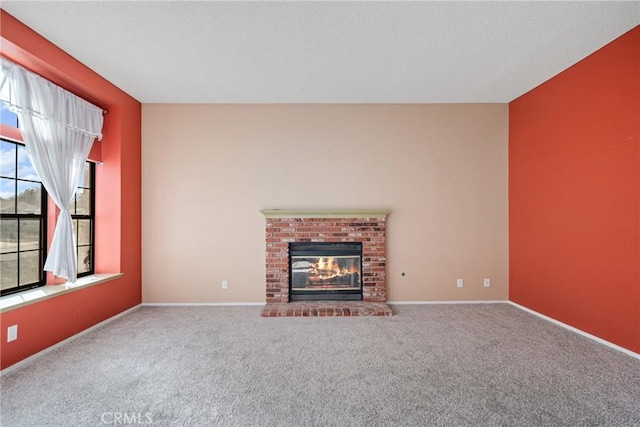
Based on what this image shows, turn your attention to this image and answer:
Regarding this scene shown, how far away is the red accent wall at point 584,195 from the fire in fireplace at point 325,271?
6.80 ft

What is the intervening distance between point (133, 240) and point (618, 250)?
5037 millimetres

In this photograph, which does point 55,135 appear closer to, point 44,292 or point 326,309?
point 44,292

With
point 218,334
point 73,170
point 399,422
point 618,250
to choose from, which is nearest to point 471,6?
point 618,250

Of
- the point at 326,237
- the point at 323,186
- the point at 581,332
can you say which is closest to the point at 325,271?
the point at 326,237

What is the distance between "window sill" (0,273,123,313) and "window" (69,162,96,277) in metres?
0.22

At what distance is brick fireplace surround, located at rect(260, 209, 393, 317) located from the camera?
3561mm

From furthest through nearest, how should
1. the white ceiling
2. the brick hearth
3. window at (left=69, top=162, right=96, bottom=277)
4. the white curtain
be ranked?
the brick hearth, window at (left=69, top=162, right=96, bottom=277), the white curtain, the white ceiling

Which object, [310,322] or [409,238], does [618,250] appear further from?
[310,322]

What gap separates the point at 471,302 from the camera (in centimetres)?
362

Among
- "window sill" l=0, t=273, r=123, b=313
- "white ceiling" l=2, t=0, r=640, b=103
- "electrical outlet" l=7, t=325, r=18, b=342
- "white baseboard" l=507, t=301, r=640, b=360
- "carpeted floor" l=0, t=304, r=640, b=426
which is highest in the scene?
"white ceiling" l=2, t=0, r=640, b=103

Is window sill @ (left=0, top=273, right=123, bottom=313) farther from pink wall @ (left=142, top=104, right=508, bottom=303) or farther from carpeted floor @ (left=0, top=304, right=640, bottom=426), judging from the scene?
pink wall @ (left=142, top=104, right=508, bottom=303)

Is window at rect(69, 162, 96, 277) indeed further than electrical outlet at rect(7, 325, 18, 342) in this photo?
Yes

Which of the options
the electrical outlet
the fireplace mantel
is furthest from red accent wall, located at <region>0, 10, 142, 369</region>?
the fireplace mantel

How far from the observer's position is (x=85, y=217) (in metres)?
3.16
